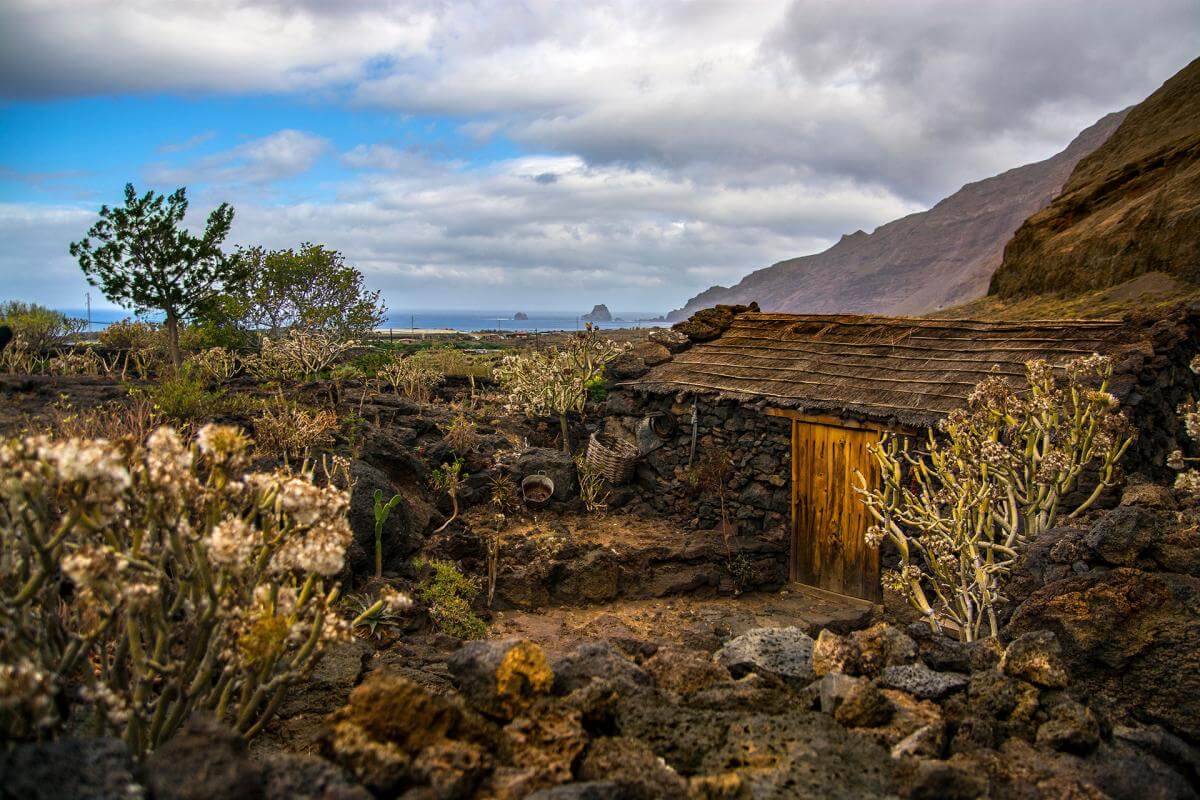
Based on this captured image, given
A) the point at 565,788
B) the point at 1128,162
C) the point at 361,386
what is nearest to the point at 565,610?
the point at 565,788

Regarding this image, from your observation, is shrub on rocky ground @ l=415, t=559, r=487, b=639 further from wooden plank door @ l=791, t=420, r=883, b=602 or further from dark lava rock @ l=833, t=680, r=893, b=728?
dark lava rock @ l=833, t=680, r=893, b=728

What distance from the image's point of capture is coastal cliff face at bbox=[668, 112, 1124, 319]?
3472 inches

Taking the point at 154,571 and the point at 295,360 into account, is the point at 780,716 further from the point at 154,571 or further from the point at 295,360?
the point at 295,360

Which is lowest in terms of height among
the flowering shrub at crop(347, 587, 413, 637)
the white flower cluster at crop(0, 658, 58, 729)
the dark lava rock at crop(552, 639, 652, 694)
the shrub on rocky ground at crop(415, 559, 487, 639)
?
the shrub on rocky ground at crop(415, 559, 487, 639)

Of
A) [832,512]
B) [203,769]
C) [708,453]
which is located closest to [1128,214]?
[832,512]

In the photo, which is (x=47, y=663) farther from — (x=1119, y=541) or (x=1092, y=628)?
(x=1119, y=541)

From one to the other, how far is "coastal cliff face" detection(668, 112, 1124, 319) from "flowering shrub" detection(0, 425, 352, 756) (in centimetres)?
7656

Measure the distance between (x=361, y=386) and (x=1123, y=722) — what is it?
1506 cm

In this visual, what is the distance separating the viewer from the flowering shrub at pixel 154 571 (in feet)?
9.32

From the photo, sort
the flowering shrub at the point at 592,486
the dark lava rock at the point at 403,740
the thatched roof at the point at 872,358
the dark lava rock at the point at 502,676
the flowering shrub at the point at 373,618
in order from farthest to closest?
the flowering shrub at the point at 592,486 → the thatched roof at the point at 872,358 → the flowering shrub at the point at 373,618 → the dark lava rock at the point at 502,676 → the dark lava rock at the point at 403,740

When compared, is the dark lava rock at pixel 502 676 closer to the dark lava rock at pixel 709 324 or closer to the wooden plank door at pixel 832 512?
the wooden plank door at pixel 832 512

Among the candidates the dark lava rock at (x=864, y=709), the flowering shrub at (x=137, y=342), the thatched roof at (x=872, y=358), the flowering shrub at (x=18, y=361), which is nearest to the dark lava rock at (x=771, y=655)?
the dark lava rock at (x=864, y=709)

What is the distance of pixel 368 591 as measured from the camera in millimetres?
8094

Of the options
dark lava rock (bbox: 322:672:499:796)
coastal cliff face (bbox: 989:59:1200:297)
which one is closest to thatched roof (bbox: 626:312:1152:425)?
coastal cliff face (bbox: 989:59:1200:297)
